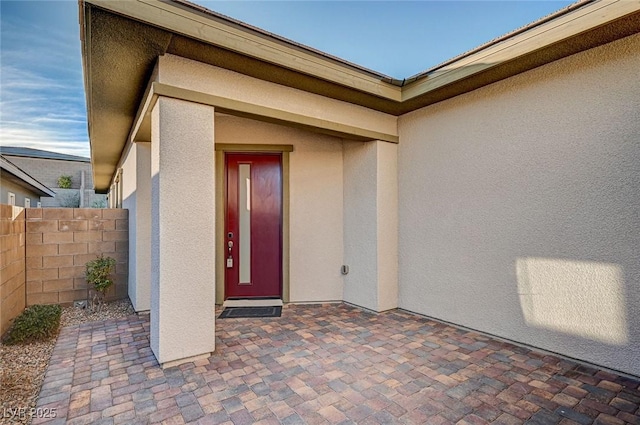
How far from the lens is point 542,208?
370cm

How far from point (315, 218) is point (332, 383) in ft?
10.6

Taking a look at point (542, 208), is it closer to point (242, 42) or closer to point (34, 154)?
point (242, 42)

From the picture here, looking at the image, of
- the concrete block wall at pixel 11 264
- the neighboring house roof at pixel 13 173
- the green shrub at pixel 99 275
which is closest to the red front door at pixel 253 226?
the green shrub at pixel 99 275

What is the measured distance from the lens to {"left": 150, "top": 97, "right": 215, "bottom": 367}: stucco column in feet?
11.0

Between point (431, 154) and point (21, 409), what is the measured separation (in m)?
5.44

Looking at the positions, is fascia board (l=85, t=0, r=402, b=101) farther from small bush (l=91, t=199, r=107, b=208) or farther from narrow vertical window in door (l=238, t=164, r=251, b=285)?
small bush (l=91, t=199, r=107, b=208)

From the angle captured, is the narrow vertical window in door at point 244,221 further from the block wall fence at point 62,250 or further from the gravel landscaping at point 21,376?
the gravel landscaping at point 21,376

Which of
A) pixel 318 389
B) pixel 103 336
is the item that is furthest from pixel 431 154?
pixel 103 336

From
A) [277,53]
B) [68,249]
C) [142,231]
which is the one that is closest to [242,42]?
[277,53]

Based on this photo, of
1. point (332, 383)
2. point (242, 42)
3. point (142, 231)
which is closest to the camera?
point (332, 383)

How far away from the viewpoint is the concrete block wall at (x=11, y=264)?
4047mm

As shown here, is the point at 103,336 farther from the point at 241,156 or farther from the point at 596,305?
the point at 596,305

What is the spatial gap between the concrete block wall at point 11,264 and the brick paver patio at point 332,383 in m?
0.81

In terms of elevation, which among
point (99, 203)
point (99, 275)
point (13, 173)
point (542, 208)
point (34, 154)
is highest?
point (34, 154)
